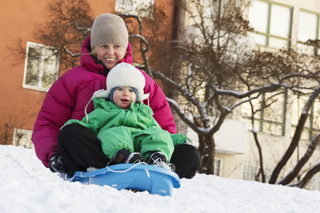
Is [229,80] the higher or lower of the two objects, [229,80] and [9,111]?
the higher

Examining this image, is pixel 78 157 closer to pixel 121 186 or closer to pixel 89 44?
pixel 121 186

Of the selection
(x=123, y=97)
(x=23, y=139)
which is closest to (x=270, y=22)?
(x=23, y=139)

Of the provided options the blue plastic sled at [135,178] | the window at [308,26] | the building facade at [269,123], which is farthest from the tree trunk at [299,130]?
the blue plastic sled at [135,178]

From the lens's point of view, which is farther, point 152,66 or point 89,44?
point 152,66

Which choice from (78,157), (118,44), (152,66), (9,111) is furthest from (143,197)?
Result: (9,111)

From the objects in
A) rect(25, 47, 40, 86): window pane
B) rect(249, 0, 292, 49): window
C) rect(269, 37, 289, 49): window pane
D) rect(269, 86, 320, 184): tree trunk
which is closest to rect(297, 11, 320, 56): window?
rect(249, 0, 292, 49): window

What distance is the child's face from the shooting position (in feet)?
10.8

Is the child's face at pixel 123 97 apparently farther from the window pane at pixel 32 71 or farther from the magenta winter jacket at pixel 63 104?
the window pane at pixel 32 71

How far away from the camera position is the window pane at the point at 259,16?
55.0ft

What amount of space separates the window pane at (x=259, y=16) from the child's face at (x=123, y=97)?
14.2 metres

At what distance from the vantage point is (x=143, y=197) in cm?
271

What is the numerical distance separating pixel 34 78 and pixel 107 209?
1187cm

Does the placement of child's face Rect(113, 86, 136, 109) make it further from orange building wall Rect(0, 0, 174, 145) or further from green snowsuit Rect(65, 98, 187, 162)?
orange building wall Rect(0, 0, 174, 145)

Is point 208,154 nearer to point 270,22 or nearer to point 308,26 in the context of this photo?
point 270,22
